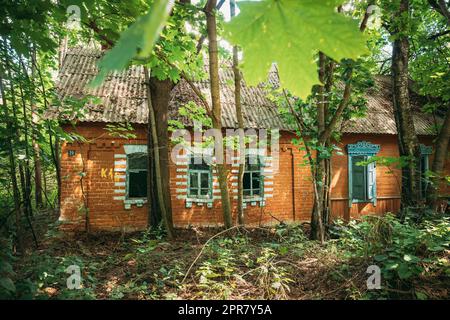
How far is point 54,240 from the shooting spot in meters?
6.11

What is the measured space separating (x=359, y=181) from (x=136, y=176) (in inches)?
311

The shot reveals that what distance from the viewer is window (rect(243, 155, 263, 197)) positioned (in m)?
9.03

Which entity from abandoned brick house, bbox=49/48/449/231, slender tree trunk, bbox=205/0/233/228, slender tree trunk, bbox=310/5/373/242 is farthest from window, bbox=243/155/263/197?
slender tree trunk, bbox=205/0/233/228

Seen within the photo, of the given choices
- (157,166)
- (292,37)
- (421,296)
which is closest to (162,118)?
(157,166)

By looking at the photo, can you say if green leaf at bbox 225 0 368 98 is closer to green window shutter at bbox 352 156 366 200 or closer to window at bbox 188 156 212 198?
window at bbox 188 156 212 198

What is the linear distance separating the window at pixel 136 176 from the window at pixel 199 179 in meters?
1.34

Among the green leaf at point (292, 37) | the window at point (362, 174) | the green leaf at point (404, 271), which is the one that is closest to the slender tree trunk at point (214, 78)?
the green leaf at point (404, 271)

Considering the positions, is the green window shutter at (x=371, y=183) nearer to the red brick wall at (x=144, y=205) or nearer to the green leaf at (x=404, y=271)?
the red brick wall at (x=144, y=205)

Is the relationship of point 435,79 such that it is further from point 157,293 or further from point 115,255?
point 115,255

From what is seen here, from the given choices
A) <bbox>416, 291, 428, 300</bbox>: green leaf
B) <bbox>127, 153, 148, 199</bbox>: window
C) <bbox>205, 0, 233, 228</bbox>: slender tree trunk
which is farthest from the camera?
<bbox>127, 153, 148, 199</bbox>: window

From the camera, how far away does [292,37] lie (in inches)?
30.2

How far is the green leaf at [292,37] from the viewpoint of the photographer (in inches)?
28.4

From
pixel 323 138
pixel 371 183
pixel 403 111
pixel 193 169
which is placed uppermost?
pixel 403 111

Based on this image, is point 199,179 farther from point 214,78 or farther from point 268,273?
point 268,273
